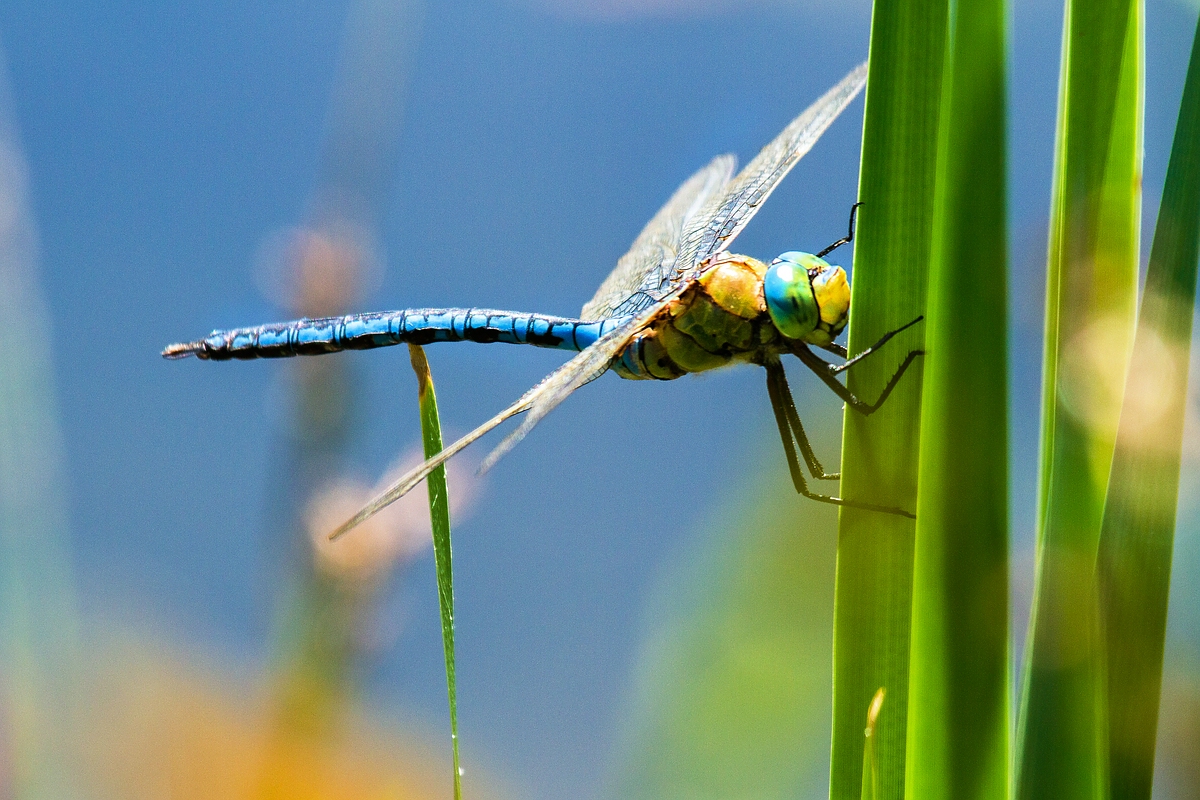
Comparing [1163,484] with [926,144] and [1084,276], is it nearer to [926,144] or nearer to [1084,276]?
[1084,276]

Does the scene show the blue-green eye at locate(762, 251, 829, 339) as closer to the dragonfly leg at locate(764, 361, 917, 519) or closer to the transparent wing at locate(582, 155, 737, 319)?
the dragonfly leg at locate(764, 361, 917, 519)

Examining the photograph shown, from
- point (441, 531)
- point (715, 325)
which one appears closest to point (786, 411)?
point (715, 325)

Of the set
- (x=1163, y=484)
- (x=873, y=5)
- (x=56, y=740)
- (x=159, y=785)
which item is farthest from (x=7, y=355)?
(x=159, y=785)

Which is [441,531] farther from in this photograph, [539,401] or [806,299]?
[806,299]

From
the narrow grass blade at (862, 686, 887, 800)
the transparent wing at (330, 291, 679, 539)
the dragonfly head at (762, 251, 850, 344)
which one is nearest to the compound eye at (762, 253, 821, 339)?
the dragonfly head at (762, 251, 850, 344)

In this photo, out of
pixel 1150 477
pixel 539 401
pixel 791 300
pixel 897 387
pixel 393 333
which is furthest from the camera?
pixel 393 333

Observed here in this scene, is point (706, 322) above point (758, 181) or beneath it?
beneath
